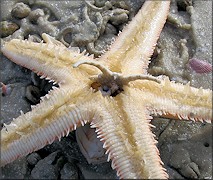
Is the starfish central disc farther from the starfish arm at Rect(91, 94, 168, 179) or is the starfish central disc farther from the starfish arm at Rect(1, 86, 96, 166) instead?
the starfish arm at Rect(1, 86, 96, 166)

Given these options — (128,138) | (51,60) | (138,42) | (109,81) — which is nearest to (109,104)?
(109,81)

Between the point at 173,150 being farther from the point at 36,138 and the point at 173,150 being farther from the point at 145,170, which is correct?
the point at 36,138

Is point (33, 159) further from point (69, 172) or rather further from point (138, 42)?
point (138, 42)

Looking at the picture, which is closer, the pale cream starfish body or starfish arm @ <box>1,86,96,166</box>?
the pale cream starfish body

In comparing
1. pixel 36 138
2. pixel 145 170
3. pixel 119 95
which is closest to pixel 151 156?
pixel 145 170

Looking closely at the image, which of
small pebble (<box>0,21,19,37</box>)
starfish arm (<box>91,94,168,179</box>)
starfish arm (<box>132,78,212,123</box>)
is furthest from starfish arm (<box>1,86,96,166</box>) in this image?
small pebble (<box>0,21,19,37</box>)

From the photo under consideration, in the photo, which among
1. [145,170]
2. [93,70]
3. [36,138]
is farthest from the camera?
[93,70]
